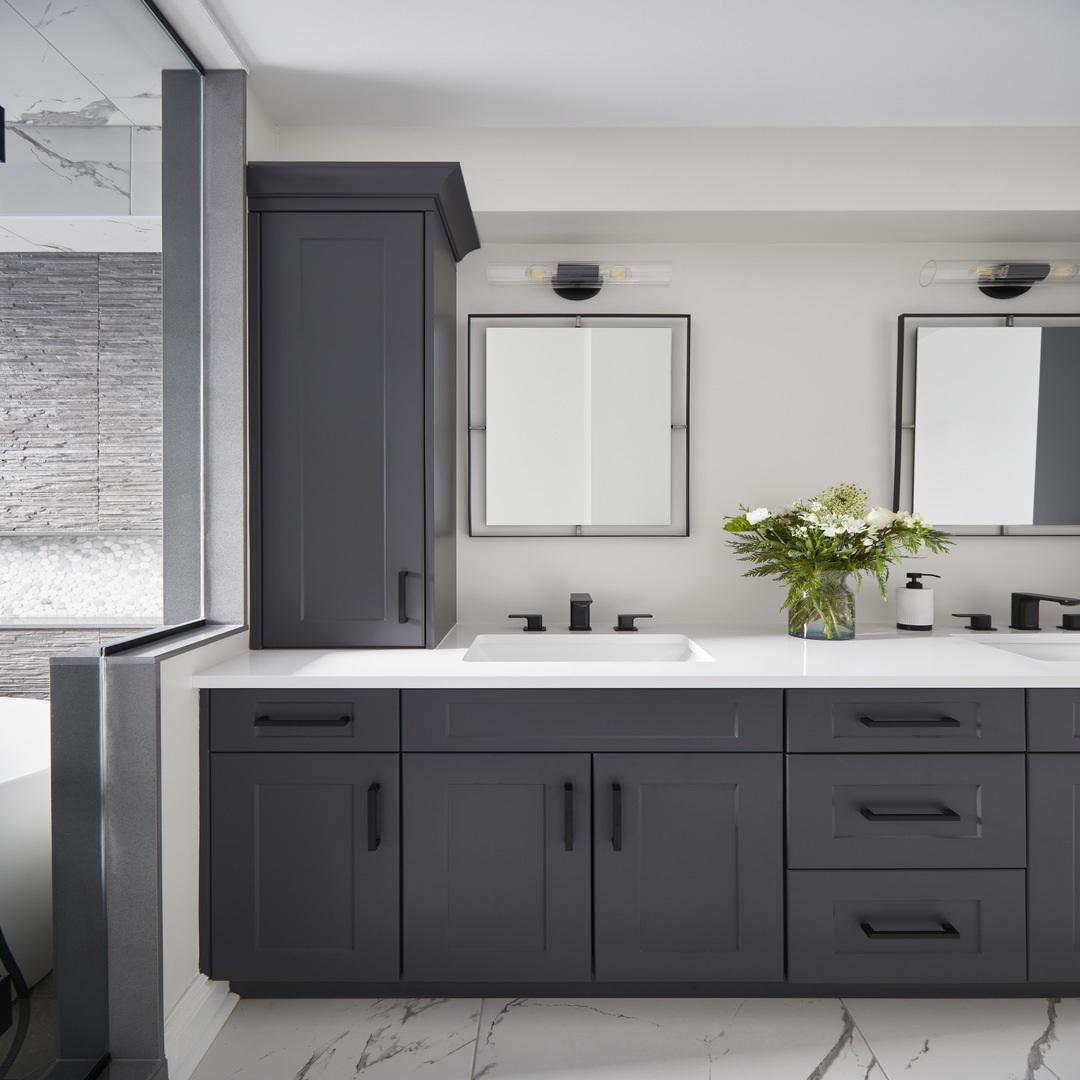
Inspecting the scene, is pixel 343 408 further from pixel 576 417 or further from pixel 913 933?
pixel 913 933

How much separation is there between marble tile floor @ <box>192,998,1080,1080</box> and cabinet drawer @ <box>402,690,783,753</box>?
0.66 metres

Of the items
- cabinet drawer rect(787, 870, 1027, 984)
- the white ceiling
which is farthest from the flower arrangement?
the white ceiling

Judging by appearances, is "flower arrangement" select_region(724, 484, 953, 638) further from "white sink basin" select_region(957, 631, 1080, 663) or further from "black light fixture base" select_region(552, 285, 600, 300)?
"black light fixture base" select_region(552, 285, 600, 300)

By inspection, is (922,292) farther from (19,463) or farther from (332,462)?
(19,463)

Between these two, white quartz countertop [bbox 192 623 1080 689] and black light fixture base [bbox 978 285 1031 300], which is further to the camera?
black light fixture base [bbox 978 285 1031 300]

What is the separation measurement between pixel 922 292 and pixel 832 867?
→ 186 centimetres

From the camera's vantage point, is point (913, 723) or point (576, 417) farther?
point (576, 417)

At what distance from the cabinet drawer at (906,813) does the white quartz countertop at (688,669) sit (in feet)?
0.66

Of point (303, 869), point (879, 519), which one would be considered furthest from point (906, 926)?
point (303, 869)

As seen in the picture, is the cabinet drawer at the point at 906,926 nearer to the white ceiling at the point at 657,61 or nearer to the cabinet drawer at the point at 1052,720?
the cabinet drawer at the point at 1052,720

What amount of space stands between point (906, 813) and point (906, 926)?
0.27 m

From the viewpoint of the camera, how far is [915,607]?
2.35m

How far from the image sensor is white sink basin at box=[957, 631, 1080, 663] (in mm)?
2293

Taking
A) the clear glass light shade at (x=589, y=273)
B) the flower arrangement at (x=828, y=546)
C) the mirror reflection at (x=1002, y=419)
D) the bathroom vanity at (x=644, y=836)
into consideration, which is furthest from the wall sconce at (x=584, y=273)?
the bathroom vanity at (x=644, y=836)
